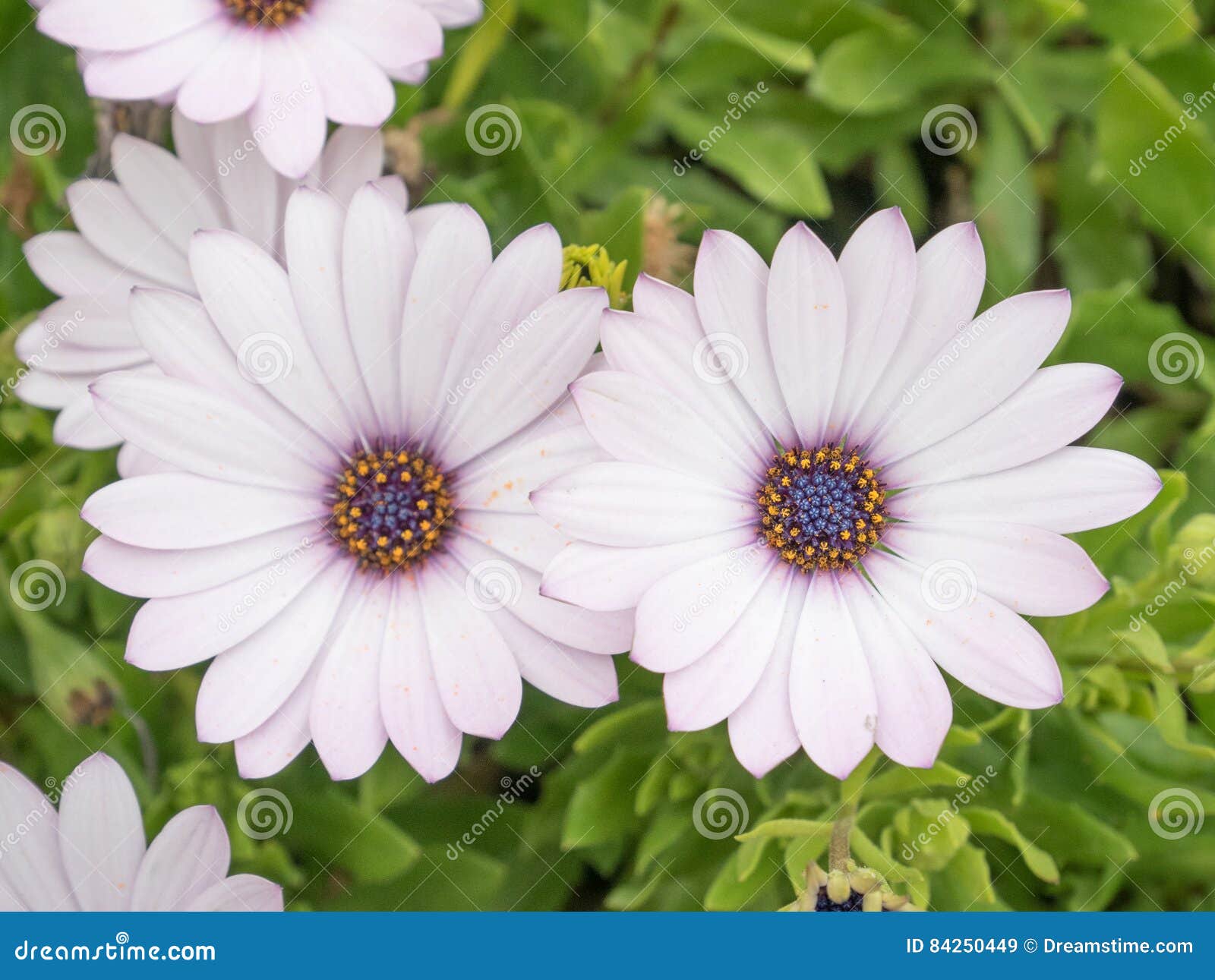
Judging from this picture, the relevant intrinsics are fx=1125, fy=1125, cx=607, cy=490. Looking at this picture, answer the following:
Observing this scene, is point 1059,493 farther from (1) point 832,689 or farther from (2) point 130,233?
(2) point 130,233

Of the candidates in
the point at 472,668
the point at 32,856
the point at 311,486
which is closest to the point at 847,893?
the point at 472,668

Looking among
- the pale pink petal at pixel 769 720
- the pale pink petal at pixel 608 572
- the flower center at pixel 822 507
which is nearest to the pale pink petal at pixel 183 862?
the pale pink petal at pixel 608 572

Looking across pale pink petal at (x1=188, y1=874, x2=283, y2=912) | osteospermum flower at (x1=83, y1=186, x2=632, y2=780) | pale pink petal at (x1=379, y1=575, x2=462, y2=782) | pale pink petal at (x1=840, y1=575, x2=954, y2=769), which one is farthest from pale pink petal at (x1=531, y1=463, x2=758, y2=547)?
pale pink petal at (x1=188, y1=874, x2=283, y2=912)

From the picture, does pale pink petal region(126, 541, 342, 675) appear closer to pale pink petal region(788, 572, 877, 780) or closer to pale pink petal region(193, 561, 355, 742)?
pale pink petal region(193, 561, 355, 742)

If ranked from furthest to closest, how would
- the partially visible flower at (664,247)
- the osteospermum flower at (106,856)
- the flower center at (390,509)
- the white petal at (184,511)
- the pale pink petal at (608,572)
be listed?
1. the partially visible flower at (664,247)
2. the flower center at (390,509)
3. the osteospermum flower at (106,856)
4. the white petal at (184,511)
5. the pale pink petal at (608,572)

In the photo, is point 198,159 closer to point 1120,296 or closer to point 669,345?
point 669,345

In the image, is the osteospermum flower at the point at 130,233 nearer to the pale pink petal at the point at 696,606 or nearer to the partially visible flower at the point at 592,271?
the partially visible flower at the point at 592,271
